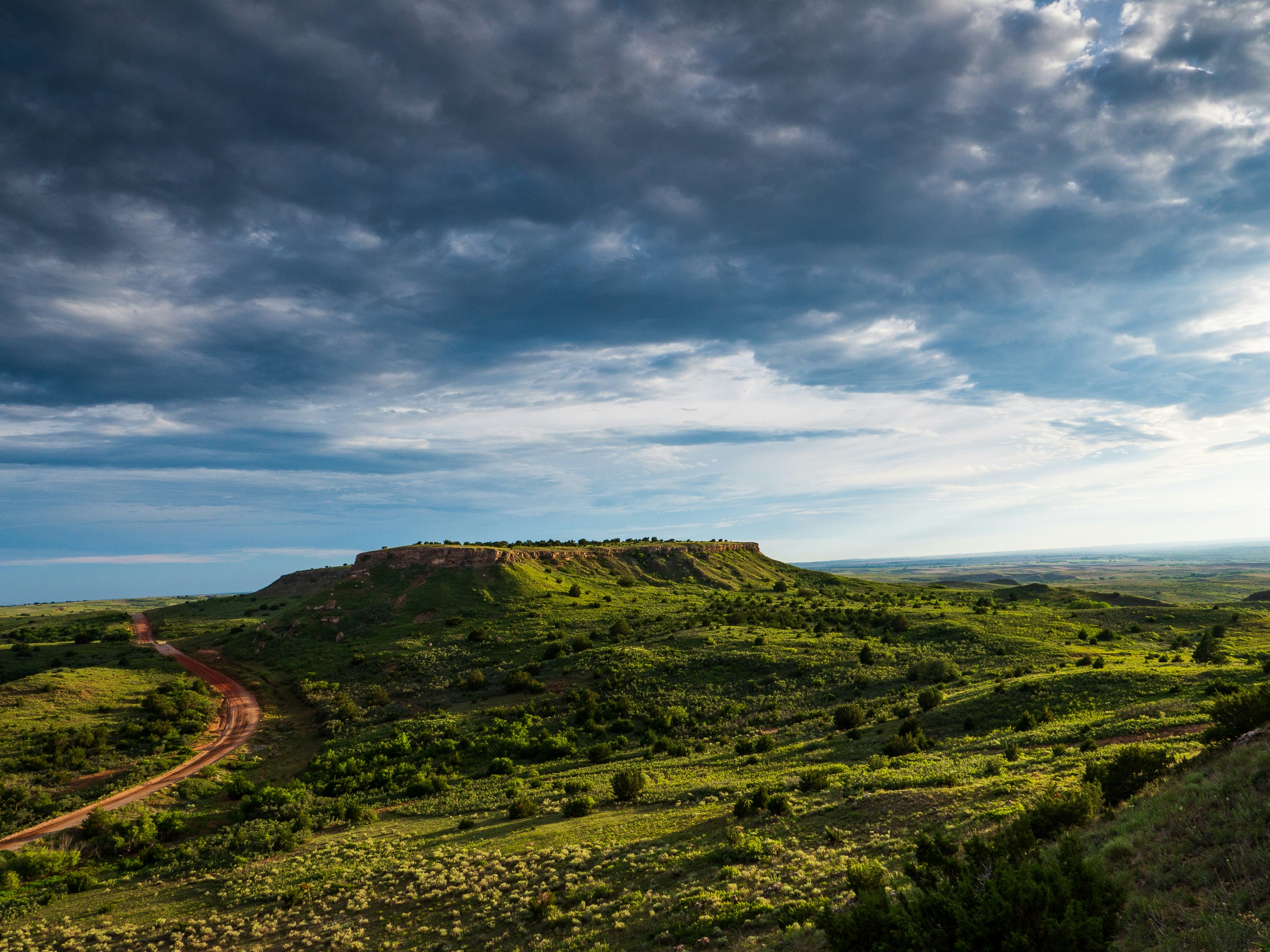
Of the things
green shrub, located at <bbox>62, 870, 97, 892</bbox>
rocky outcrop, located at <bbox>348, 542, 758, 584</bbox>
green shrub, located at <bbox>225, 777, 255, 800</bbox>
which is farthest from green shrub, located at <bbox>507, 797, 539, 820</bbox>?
rocky outcrop, located at <bbox>348, 542, 758, 584</bbox>

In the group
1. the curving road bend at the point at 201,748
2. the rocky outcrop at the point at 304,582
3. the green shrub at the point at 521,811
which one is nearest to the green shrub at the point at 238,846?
the green shrub at the point at 521,811

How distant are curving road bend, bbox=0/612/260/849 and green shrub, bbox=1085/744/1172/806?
51.1 m

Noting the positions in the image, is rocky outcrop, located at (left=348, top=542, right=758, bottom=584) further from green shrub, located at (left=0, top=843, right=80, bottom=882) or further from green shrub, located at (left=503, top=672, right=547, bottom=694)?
green shrub, located at (left=0, top=843, right=80, bottom=882)

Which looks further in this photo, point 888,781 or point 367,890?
point 888,781

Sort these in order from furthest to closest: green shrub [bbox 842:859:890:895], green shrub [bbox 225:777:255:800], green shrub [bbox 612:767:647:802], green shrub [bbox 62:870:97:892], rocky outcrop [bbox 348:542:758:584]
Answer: rocky outcrop [bbox 348:542:758:584], green shrub [bbox 225:777:255:800], green shrub [bbox 612:767:647:802], green shrub [bbox 62:870:97:892], green shrub [bbox 842:859:890:895]

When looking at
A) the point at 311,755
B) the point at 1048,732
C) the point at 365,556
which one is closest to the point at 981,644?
the point at 1048,732

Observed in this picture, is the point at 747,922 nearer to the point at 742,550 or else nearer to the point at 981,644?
the point at 981,644

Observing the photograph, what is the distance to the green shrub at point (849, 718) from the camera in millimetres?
37594

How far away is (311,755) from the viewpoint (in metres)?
44.3

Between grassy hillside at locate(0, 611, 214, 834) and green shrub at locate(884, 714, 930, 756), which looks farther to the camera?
grassy hillside at locate(0, 611, 214, 834)

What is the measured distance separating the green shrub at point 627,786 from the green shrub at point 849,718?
16.5 metres

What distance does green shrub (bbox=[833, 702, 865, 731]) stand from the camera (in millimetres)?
37594

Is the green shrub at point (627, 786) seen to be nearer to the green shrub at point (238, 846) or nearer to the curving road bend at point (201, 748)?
the green shrub at point (238, 846)

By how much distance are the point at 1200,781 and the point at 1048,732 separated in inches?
753
